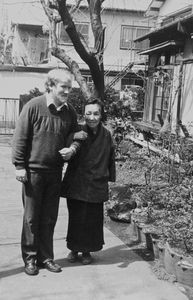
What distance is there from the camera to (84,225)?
5.02m

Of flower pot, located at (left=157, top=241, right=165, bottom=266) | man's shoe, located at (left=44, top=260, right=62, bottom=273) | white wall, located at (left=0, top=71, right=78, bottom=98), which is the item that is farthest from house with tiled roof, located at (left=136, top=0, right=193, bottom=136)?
white wall, located at (left=0, top=71, right=78, bottom=98)

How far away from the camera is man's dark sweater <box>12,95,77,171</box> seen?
14.8 feet

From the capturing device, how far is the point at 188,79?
10891mm

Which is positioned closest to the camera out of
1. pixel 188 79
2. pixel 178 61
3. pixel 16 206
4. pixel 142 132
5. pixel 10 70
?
pixel 16 206

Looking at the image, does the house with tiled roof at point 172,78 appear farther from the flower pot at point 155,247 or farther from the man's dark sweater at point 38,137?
the man's dark sweater at point 38,137

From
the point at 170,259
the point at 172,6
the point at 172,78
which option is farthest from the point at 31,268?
the point at 172,6

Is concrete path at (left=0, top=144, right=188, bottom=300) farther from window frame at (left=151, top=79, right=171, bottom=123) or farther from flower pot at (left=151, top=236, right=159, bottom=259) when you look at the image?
window frame at (left=151, top=79, right=171, bottom=123)

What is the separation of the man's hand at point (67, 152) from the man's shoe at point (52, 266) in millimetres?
1092

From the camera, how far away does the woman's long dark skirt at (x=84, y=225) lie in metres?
5.00

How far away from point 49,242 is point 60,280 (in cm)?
43

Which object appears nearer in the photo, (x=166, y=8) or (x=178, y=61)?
(x=178, y=61)

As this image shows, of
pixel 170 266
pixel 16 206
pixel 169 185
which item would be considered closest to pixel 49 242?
pixel 170 266

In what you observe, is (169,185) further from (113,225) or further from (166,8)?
(166,8)

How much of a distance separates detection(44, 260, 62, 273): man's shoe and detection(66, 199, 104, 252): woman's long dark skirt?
326 millimetres
